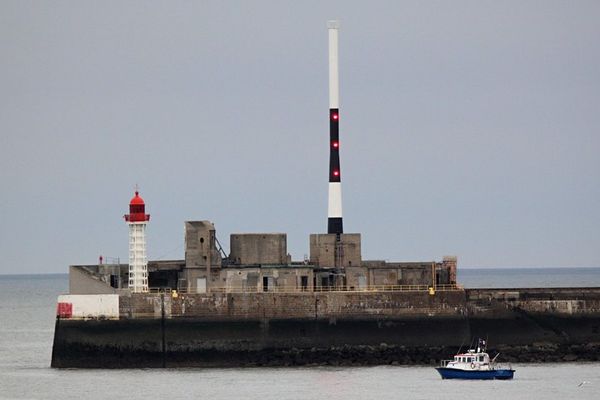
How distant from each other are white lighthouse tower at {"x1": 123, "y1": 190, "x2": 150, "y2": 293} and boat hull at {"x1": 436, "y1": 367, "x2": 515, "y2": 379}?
12126 millimetres

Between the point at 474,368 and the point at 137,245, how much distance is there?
13630mm

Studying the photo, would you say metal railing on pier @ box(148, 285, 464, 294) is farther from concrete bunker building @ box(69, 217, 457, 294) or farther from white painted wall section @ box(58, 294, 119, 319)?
white painted wall section @ box(58, 294, 119, 319)

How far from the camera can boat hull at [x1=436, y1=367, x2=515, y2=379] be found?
67.0 meters

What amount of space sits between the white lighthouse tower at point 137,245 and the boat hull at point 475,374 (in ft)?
39.8

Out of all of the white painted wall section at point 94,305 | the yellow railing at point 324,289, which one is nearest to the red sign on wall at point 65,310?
the white painted wall section at point 94,305

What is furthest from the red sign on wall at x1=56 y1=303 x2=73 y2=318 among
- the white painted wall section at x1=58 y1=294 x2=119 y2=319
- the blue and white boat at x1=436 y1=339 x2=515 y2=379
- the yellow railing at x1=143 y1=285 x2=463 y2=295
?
the blue and white boat at x1=436 y1=339 x2=515 y2=379

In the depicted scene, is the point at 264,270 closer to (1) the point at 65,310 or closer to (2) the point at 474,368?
(1) the point at 65,310

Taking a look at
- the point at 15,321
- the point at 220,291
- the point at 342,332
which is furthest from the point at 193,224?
the point at 15,321

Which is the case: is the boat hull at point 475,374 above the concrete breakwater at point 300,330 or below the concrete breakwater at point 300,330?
below

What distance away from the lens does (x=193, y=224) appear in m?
72.9

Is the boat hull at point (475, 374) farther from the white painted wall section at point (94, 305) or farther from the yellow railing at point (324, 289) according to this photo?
the white painted wall section at point (94, 305)

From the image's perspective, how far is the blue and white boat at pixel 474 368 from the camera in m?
67.1

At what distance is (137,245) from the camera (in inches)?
2793

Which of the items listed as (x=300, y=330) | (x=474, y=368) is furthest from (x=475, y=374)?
(x=300, y=330)
